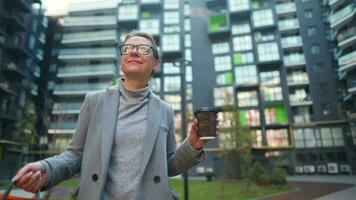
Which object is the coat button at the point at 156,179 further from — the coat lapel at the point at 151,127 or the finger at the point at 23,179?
the finger at the point at 23,179

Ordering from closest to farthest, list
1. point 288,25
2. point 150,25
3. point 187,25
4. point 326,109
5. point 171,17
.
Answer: point 326,109, point 288,25, point 150,25, point 171,17, point 187,25

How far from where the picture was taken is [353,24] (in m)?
34.8

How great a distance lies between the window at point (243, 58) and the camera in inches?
1656

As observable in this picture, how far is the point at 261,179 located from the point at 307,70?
26.2 m

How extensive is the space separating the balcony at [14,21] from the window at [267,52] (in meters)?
30.7

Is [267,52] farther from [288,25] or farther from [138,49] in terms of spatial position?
[138,49]

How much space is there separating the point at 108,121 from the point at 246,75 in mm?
40906

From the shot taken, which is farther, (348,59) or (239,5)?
(239,5)

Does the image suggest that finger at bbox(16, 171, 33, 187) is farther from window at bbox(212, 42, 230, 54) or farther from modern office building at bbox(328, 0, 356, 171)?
window at bbox(212, 42, 230, 54)

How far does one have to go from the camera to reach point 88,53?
4494 centimetres

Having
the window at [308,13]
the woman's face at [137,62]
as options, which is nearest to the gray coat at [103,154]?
the woman's face at [137,62]

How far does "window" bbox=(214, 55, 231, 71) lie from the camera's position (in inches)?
1698

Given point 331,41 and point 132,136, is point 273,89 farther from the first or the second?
point 132,136

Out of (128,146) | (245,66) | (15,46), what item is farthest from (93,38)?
(128,146)
